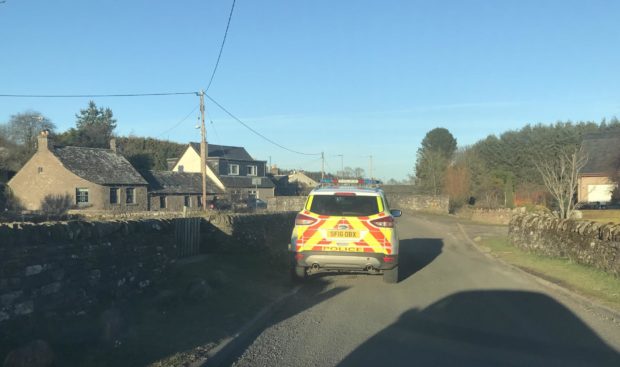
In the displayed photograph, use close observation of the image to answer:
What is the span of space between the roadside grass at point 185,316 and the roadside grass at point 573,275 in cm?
550

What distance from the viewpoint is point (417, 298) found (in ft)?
32.4

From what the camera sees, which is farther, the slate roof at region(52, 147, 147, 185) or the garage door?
the slate roof at region(52, 147, 147, 185)

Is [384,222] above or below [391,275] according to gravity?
above

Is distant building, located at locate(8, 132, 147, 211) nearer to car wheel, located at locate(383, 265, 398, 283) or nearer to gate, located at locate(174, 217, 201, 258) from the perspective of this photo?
gate, located at locate(174, 217, 201, 258)

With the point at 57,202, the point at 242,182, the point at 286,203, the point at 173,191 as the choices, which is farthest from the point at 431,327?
the point at 242,182

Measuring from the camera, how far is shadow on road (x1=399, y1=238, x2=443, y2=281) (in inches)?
560

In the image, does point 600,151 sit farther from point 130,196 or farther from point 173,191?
point 130,196

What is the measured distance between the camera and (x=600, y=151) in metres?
45.0

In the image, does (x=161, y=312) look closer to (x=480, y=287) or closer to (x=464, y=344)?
(x=464, y=344)

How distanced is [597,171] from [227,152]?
41934 mm

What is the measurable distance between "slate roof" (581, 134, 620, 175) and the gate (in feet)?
119

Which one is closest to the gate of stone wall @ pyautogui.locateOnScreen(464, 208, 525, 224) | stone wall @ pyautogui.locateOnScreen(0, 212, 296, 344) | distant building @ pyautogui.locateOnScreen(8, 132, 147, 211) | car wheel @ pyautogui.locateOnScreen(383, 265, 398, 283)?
stone wall @ pyautogui.locateOnScreen(0, 212, 296, 344)

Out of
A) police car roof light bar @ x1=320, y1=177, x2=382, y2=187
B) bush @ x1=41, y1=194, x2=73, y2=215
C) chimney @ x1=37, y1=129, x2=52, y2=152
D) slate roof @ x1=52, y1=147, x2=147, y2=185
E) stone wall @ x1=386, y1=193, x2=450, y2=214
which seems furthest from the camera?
stone wall @ x1=386, y1=193, x2=450, y2=214

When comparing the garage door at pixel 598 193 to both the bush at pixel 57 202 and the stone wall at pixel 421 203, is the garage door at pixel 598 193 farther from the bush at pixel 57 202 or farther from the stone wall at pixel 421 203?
the bush at pixel 57 202
